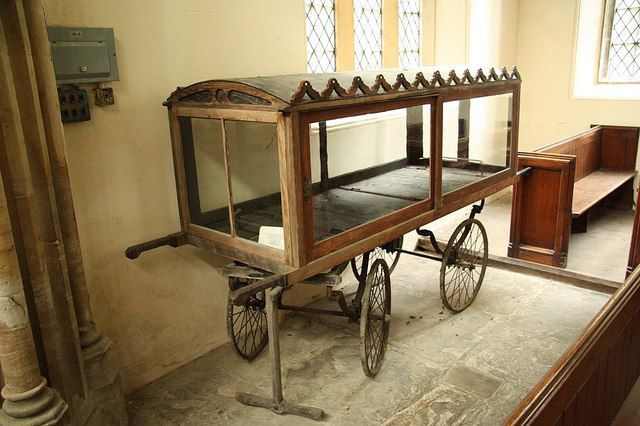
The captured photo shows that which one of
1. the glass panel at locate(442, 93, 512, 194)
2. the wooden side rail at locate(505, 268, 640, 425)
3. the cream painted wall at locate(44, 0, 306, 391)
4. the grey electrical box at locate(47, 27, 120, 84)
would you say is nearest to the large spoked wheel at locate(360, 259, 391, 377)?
the glass panel at locate(442, 93, 512, 194)

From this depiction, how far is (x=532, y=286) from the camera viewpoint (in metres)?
4.51

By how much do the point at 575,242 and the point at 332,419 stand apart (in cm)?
401

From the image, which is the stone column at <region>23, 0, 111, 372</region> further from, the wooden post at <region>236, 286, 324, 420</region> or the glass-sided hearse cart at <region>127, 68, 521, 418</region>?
the wooden post at <region>236, 286, 324, 420</region>

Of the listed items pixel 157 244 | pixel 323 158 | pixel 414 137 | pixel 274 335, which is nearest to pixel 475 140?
pixel 414 137

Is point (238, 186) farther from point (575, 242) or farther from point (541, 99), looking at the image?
point (541, 99)

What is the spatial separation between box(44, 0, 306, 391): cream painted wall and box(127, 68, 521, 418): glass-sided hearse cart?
18cm

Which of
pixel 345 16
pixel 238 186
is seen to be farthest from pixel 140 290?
pixel 345 16

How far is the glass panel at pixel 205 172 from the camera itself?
3.01 meters

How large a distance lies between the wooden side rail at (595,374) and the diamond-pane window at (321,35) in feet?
9.87

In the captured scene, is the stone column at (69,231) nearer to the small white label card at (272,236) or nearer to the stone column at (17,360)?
the stone column at (17,360)

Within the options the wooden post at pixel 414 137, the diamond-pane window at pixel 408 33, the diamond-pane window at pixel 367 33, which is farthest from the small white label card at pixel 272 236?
the diamond-pane window at pixel 408 33

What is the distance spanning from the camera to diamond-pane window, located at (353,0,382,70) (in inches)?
200

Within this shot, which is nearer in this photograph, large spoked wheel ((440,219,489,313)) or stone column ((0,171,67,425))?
stone column ((0,171,67,425))

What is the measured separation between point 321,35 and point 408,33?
1.46 meters
